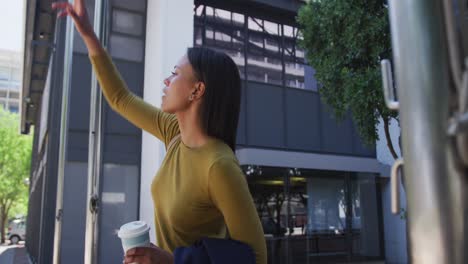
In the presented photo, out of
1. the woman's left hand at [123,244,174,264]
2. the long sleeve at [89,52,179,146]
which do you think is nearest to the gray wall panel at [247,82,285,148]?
the long sleeve at [89,52,179,146]

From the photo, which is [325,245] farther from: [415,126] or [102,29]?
[415,126]

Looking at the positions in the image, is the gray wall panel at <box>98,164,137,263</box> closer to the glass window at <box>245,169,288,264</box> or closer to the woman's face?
the glass window at <box>245,169,288,264</box>

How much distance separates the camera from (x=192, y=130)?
59.5 inches

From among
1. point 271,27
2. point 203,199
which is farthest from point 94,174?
point 271,27

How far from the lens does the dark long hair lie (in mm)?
1492

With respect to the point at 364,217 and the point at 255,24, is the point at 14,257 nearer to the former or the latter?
the point at 255,24

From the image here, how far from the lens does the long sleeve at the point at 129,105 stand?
1.77 meters

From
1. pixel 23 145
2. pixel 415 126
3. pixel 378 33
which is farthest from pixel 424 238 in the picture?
pixel 23 145

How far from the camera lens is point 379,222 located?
1417 centimetres

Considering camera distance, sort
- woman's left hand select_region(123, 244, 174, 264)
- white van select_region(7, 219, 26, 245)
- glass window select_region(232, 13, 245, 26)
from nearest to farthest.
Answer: woman's left hand select_region(123, 244, 174, 264) → glass window select_region(232, 13, 245, 26) → white van select_region(7, 219, 26, 245)

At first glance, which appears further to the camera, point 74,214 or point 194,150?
point 74,214

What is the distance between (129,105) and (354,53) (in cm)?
629

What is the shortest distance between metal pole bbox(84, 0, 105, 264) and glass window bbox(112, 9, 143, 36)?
805cm

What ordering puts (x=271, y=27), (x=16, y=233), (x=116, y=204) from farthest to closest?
1. (x=16, y=233)
2. (x=271, y=27)
3. (x=116, y=204)
